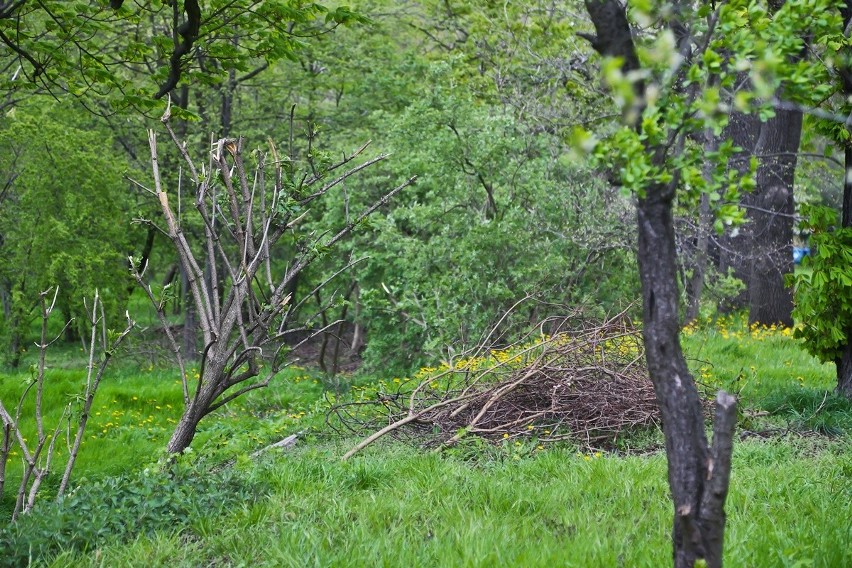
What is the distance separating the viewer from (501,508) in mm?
4223

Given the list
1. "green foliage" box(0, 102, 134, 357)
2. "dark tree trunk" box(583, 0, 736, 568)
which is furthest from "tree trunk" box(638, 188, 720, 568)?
"green foliage" box(0, 102, 134, 357)

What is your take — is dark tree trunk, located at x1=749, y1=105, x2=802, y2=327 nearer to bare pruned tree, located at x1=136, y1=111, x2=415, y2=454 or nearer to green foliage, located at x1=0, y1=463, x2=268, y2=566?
bare pruned tree, located at x1=136, y1=111, x2=415, y2=454

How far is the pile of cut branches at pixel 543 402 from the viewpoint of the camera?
6.30 meters

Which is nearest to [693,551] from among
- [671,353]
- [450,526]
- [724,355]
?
[671,353]

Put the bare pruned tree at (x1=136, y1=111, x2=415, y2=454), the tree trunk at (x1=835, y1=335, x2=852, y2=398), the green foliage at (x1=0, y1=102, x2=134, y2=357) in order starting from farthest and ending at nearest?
the green foliage at (x1=0, y1=102, x2=134, y2=357), the tree trunk at (x1=835, y1=335, x2=852, y2=398), the bare pruned tree at (x1=136, y1=111, x2=415, y2=454)

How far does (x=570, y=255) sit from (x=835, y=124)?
184 inches

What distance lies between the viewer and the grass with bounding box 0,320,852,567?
3475 mm

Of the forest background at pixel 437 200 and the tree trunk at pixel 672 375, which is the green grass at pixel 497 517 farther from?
the forest background at pixel 437 200

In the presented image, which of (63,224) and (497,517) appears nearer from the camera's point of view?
(497,517)

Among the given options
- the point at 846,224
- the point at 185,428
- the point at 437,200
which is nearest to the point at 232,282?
the point at 185,428

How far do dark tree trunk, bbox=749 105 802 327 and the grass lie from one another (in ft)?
23.1

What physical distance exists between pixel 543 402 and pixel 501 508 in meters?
2.66

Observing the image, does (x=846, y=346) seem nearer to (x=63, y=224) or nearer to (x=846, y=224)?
(x=846, y=224)

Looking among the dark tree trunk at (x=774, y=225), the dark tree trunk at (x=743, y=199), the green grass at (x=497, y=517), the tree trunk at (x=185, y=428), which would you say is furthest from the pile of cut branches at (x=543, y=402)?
the dark tree trunk at (x=743, y=199)
